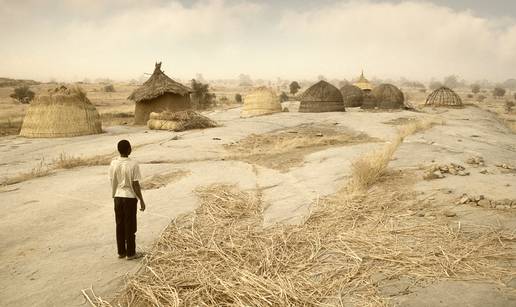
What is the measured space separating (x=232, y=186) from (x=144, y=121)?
13572 mm

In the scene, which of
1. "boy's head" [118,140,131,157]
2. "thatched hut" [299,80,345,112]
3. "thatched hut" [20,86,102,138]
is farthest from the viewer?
"thatched hut" [299,80,345,112]

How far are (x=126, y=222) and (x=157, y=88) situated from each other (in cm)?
1585

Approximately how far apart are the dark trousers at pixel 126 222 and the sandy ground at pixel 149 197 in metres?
0.19

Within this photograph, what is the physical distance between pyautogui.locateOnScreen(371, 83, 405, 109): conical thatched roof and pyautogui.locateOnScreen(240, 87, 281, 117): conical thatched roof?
885 centimetres

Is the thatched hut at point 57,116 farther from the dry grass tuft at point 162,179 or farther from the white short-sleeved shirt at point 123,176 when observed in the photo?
the white short-sleeved shirt at point 123,176

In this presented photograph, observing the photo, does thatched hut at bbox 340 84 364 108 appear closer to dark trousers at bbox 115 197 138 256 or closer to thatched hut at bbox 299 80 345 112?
thatched hut at bbox 299 80 345 112

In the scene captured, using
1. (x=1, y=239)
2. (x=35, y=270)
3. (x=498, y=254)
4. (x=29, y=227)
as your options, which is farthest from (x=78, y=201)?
(x=498, y=254)

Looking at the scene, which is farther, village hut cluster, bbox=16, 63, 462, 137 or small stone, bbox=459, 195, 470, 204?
village hut cluster, bbox=16, 63, 462, 137

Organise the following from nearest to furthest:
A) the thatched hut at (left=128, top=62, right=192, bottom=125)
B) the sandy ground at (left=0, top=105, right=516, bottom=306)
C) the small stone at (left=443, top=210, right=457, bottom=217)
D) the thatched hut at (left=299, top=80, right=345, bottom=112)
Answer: the sandy ground at (left=0, top=105, right=516, bottom=306)
the small stone at (left=443, top=210, right=457, bottom=217)
the thatched hut at (left=128, top=62, right=192, bottom=125)
the thatched hut at (left=299, top=80, right=345, bottom=112)

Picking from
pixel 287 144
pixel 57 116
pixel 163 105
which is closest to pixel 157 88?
pixel 163 105

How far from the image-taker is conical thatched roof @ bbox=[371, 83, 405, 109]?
1104 inches

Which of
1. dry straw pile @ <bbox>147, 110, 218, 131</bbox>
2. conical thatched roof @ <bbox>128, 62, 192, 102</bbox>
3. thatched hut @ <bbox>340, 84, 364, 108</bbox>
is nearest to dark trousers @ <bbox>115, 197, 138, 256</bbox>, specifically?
dry straw pile @ <bbox>147, 110, 218, 131</bbox>

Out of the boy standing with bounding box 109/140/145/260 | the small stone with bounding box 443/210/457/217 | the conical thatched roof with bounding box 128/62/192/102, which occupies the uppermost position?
the conical thatched roof with bounding box 128/62/192/102

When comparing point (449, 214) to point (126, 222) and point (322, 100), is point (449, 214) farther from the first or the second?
point (322, 100)
